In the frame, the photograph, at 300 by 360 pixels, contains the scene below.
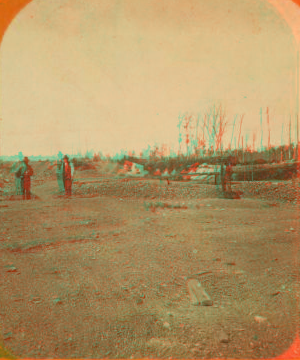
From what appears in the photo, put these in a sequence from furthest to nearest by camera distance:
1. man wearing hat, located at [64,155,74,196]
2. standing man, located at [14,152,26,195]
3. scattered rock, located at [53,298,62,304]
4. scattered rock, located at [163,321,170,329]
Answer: man wearing hat, located at [64,155,74,196], standing man, located at [14,152,26,195], scattered rock, located at [53,298,62,304], scattered rock, located at [163,321,170,329]

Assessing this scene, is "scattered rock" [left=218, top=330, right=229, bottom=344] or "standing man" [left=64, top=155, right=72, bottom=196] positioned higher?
"standing man" [left=64, top=155, right=72, bottom=196]

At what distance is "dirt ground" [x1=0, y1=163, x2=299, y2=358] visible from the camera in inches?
52.6

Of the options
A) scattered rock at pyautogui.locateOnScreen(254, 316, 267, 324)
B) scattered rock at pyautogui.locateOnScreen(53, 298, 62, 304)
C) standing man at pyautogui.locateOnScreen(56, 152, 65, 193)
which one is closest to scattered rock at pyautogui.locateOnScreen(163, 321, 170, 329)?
scattered rock at pyautogui.locateOnScreen(254, 316, 267, 324)

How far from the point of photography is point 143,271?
6.33 feet

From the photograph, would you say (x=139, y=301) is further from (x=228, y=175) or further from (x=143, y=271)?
(x=228, y=175)

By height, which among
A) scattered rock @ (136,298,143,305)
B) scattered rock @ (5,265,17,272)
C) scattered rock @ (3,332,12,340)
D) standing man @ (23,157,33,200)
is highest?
standing man @ (23,157,33,200)

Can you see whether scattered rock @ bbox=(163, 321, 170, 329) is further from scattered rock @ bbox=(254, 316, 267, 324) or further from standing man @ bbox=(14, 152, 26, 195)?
standing man @ bbox=(14, 152, 26, 195)

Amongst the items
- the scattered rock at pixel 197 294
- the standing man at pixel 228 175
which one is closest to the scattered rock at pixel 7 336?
the scattered rock at pixel 197 294

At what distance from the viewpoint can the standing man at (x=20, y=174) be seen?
7.76ft

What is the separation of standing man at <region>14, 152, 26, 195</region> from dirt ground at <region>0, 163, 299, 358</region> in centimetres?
13

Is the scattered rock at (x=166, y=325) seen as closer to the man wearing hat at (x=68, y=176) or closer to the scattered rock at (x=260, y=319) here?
the scattered rock at (x=260, y=319)

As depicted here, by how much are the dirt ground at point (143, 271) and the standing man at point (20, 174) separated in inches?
5.3

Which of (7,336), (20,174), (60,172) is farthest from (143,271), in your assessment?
(20,174)

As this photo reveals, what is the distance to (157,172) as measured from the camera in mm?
2850
